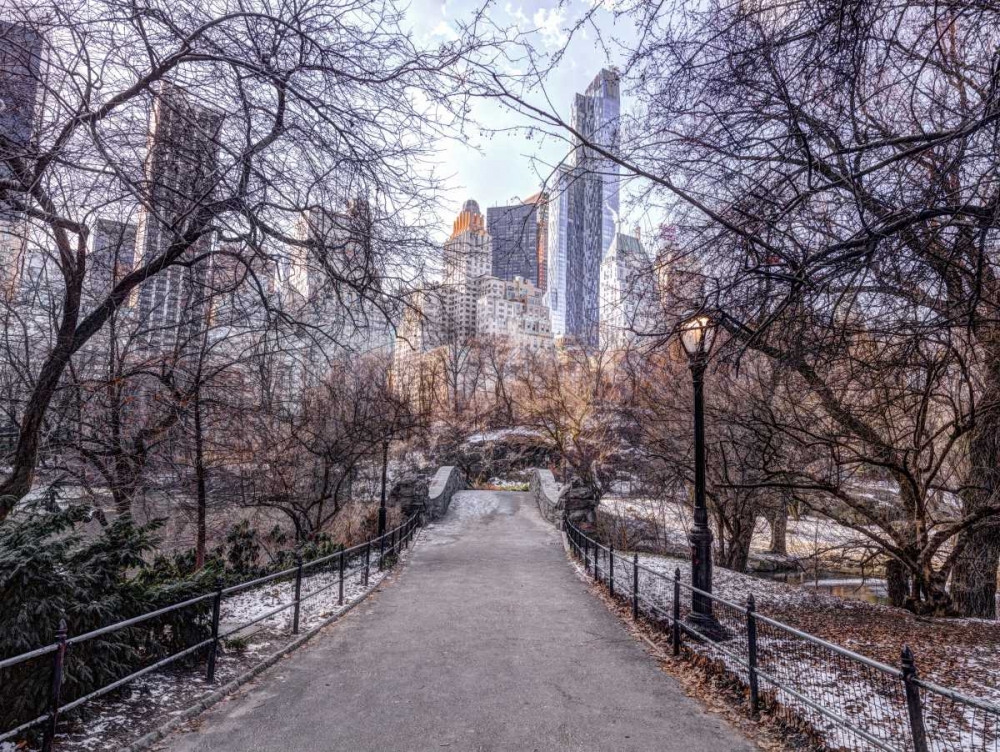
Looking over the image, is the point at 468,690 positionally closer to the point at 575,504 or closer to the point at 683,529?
the point at 683,529

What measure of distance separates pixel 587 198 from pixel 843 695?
5361 mm

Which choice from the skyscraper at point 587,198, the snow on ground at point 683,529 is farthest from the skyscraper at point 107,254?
the snow on ground at point 683,529

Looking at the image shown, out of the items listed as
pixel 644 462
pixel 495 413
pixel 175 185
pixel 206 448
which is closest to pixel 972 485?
pixel 644 462

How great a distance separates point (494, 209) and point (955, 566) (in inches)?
398

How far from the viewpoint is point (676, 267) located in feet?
25.3

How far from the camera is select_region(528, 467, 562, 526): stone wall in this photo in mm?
21159

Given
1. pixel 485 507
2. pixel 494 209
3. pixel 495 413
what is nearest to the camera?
pixel 494 209

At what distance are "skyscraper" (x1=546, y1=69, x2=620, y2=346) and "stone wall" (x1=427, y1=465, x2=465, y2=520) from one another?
14210 mm

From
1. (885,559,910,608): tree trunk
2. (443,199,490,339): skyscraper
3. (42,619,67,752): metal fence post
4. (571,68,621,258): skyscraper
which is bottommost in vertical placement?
(885,559,910,608): tree trunk

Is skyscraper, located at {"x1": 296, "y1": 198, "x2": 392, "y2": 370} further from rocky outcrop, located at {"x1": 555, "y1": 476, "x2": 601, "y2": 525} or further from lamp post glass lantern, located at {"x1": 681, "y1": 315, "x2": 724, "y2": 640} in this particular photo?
rocky outcrop, located at {"x1": 555, "y1": 476, "x2": 601, "y2": 525}

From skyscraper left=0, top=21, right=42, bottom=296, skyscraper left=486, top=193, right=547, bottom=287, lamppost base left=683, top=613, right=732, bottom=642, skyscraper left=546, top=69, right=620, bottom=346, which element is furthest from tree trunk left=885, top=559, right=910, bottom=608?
skyscraper left=0, top=21, right=42, bottom=296

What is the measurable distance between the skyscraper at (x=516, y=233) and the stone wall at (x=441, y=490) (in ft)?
54.9

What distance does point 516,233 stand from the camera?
551 centimetres

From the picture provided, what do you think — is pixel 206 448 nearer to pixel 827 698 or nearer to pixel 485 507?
pixel 827 698
